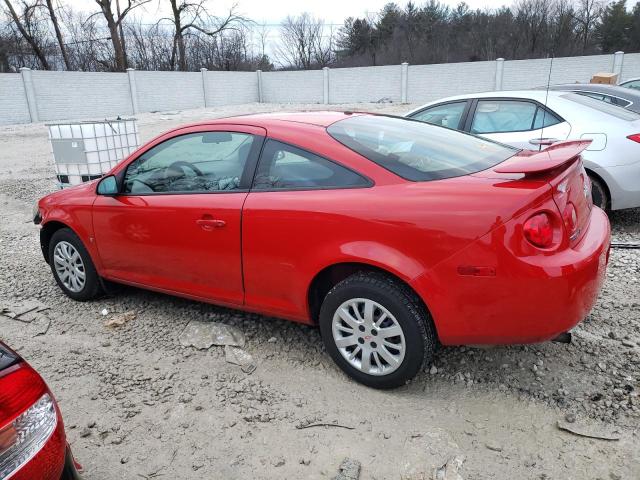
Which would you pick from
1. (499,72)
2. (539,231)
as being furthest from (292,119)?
(499,72)

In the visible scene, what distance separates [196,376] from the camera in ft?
10.5

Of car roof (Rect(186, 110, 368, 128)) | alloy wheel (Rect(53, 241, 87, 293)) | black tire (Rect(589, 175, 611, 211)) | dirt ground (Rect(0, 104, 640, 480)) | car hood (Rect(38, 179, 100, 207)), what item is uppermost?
car roof (Rect(186, 110, 368, 128))

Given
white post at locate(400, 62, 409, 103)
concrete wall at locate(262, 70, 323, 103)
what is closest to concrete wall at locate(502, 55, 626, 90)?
white post at locate(400, 62, 409, 103)

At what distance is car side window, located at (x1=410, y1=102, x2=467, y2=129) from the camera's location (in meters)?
6.08

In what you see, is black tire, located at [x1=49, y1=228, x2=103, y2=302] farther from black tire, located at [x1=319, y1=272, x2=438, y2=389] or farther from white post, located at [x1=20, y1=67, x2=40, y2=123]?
white post, located at [x1=20, y1=67, x2=40, y2=123]

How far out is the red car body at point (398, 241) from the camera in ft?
7.88

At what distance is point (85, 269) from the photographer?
4.17 m

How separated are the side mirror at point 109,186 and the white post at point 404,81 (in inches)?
1092

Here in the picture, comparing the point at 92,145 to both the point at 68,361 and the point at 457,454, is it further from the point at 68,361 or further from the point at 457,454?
the point at 457,454

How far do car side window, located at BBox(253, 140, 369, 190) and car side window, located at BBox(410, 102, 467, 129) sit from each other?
11.1 feet

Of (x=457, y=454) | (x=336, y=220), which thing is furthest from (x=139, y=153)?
(x=457, y=454)

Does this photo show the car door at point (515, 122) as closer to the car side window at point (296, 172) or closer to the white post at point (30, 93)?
the car side window at point (296, 172)

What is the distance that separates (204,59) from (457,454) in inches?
1762

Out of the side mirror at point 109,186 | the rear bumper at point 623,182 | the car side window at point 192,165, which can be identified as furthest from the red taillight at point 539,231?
the rear bumper at point 623,182
